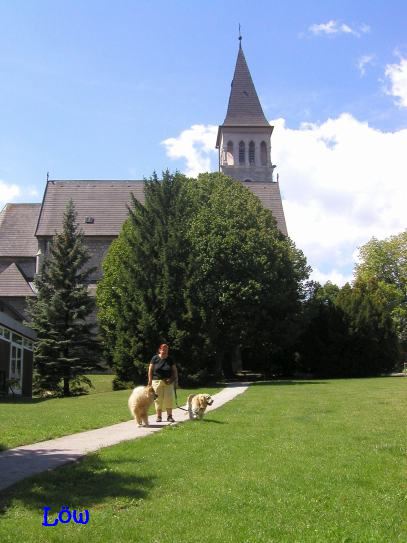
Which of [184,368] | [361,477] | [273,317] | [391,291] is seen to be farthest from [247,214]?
[361,477]

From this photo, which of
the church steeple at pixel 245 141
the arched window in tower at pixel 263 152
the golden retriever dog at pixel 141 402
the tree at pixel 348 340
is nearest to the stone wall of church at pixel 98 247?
the tree at pixel 348 340

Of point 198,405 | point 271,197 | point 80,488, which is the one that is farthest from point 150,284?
point 271,197

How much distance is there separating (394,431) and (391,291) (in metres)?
53.4

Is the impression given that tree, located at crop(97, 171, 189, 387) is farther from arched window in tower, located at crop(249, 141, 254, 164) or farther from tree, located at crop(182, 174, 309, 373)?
arched window in tower, located at crop(249, 141, 254, 164)

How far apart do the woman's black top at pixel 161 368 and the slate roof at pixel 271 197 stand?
155 feet

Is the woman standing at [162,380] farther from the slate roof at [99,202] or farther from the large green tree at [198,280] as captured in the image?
the slate roof at [99,202]

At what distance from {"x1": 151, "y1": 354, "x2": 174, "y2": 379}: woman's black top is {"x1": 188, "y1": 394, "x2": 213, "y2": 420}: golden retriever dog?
2.67ft

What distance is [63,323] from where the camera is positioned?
3456 cm

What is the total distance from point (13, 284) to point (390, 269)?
39.8 m

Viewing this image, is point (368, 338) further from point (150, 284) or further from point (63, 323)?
point (63, 323)

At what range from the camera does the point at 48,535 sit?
528 centimetres

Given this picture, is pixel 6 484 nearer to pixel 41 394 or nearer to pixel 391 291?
pixel 41 394

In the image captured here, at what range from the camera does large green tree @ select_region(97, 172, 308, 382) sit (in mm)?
32625

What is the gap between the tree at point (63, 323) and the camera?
110ft
